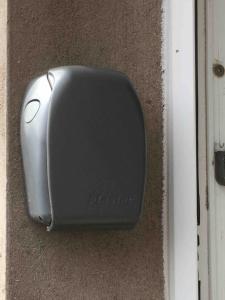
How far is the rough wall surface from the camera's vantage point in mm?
1166

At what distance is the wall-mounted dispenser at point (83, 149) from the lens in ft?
3.59

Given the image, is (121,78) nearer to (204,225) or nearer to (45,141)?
(45,141)

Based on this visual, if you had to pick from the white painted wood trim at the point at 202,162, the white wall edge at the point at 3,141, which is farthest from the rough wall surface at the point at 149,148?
the white painted wood trim at the point at 202,162

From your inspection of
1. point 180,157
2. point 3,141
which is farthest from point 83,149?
point 180,157

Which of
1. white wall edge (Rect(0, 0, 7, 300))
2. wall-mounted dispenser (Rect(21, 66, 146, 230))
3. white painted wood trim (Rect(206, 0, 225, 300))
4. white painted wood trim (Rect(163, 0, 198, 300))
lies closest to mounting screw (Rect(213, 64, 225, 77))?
white painted wood trim (Rect(206, 0, 225, 300))

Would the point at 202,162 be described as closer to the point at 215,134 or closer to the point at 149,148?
the point at 215,134

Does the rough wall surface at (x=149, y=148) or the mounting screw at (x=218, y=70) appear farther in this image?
the mounting screw at (x=218, y=70)

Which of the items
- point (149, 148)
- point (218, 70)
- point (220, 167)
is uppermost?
point (218, 70)

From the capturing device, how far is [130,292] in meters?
1.29

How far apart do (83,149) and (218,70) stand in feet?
2.10

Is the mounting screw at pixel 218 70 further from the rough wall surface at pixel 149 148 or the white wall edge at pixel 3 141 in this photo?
the white wall edge at pixel 3 141

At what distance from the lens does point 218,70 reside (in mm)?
1560

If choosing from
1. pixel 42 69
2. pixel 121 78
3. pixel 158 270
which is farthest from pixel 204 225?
pixel 42 69

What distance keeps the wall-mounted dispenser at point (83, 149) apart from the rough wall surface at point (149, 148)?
0.21ft
